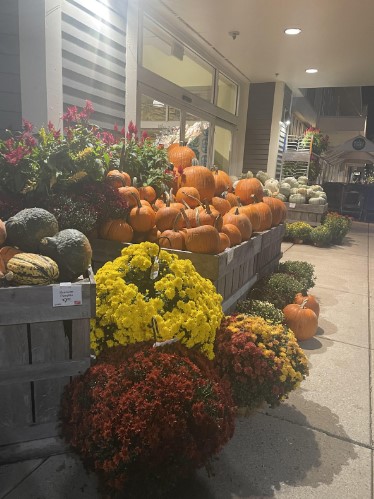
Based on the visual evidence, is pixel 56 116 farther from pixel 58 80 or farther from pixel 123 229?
pixel 123 229

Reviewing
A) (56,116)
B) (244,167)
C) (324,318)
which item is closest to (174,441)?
(324,318)

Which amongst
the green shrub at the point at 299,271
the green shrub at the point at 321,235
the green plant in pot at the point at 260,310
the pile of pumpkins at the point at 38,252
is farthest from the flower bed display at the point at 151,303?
the green shrub at the point at 321,235

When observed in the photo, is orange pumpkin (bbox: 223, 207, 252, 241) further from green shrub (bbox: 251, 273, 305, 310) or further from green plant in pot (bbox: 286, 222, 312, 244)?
green plant in pot (bbox: 286, 222, 312, 244)

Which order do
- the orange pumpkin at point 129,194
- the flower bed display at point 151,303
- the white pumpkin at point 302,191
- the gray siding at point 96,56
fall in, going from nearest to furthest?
1. the flower bed display at point 151,303
2. the orange pumpkin at point 129,194
3. the gray siding at point 96,56
4. the white pumpkin at point 302,191

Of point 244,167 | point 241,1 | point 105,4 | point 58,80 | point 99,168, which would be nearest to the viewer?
point 99,168

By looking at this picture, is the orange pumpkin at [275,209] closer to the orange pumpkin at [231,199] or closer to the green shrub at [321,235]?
the orange pumpkin at [231,199]

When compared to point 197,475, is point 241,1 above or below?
above

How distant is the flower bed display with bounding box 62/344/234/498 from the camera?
1.70 metres

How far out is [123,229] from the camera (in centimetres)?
307

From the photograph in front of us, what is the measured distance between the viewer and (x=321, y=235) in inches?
358

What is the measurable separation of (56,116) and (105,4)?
184 cm

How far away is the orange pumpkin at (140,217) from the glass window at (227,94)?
27.2 feet

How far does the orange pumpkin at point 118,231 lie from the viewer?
3074 millimetres

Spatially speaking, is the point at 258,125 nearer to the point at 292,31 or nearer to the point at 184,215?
the point at 292,31
